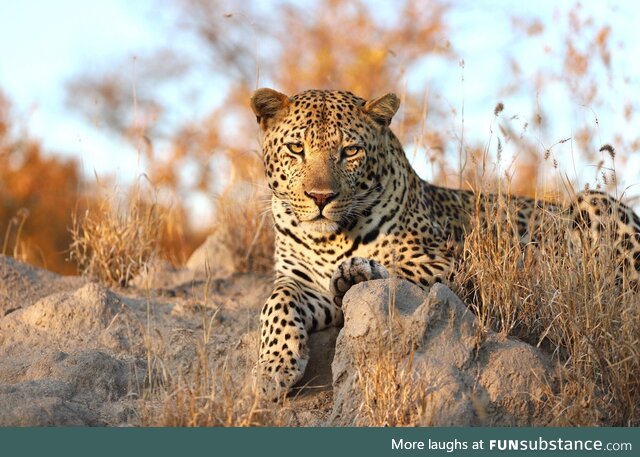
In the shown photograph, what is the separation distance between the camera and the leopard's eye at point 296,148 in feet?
22.1

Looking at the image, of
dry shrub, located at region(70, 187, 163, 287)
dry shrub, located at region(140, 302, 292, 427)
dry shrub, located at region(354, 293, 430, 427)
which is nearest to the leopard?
dry shrub, located at region(354, 293, 430, 427)

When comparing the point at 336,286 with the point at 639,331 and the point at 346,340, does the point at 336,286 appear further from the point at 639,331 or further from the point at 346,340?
the point at 639,331

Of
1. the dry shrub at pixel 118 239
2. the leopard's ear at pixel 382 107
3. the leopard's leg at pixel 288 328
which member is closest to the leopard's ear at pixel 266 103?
the leopard's ear at pixel 382 107

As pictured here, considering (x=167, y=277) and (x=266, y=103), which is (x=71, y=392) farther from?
(x=167, y=277)

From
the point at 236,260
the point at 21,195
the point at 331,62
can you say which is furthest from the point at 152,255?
the point at 331,62

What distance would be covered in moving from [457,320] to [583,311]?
0.77 m

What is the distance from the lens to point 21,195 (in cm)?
2008

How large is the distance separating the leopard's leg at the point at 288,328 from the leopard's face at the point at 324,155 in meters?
0.51

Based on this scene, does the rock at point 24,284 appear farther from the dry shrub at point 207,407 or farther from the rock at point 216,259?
the dry shrub at point 207,407

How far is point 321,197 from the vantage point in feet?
21.1

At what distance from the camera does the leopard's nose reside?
6.42m

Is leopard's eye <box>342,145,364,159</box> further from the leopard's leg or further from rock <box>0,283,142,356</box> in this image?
rock <box>0,283,142,356</box>

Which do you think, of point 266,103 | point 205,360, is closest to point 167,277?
point 266,103

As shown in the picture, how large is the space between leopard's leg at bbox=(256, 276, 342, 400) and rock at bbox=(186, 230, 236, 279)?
274 cm
